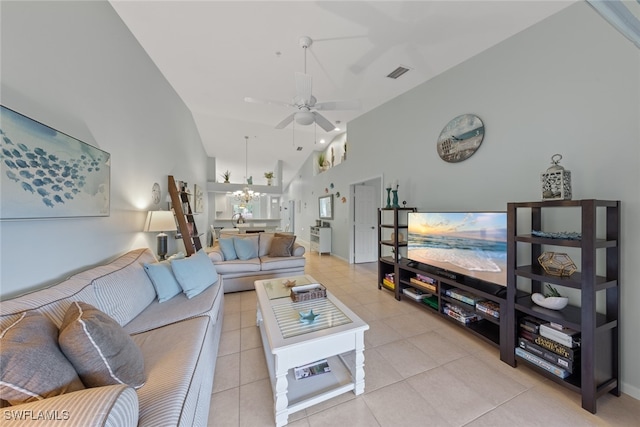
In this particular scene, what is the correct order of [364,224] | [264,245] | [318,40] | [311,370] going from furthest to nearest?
1. [364,224]
2. [264,245]
3. [318,40]
4. [311,370]

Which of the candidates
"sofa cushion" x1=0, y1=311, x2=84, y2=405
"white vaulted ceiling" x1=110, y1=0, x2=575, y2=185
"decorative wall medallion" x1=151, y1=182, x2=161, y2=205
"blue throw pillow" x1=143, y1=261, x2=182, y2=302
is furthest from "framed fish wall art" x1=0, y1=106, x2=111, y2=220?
"white vaulted ceiling" x1=110, y1=0, x2=575, y2=185

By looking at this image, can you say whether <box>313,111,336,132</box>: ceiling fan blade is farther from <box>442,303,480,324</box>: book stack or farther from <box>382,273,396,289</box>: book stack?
<box>442,303,480,324</box>: book stack

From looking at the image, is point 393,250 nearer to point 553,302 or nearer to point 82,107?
point 553,302

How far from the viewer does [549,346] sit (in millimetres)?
1735

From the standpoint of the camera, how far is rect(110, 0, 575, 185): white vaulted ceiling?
7.04 ft

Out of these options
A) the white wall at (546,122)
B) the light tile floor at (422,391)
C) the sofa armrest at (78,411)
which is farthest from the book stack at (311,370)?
the white wall at (546,122)

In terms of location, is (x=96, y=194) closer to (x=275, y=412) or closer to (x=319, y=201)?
(x=275, y=412)

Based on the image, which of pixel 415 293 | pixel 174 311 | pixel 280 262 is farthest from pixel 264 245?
pixel 415 293

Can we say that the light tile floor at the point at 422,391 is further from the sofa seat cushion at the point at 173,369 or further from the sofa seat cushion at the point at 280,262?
the sofa seat cushion at the point at 280,262

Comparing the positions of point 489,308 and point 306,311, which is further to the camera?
point 489,308

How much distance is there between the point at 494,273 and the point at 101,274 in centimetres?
331

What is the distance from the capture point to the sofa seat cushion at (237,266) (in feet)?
11.4

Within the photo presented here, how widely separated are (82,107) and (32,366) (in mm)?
1995

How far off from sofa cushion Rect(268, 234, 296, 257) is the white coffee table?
2083 mm
